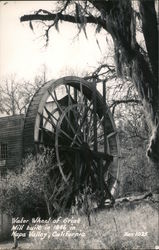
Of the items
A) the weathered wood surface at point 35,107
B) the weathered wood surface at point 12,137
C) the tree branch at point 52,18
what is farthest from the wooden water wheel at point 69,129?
the tree branch at point 52,18

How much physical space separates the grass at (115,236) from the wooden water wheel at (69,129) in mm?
4086

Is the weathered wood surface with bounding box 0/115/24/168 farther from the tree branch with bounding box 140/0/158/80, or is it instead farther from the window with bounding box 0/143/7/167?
the tree branch with bounding box 140/0/158/80

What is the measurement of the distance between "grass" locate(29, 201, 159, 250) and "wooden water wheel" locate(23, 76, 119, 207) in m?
4.09

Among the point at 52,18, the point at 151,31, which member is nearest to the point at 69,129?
the point at 52,18

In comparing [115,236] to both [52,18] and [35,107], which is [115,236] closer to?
[52,18]

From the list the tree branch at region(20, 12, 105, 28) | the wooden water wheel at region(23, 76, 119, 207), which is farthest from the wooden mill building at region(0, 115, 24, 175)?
the tree branch at region(20, 12, 105, 28)

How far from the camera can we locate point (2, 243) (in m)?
11.0

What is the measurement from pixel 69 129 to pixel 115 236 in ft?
27.4

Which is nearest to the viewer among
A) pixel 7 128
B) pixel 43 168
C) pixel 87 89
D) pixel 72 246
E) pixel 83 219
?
pixel 72 246

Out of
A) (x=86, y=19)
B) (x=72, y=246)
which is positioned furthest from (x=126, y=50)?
(x=72, y=246)

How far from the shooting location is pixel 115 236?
7312 millimetres

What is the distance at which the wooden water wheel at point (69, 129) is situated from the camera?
1261 cm

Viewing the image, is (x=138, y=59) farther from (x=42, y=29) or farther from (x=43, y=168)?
(x=43, y=168)

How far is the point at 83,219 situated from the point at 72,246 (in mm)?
2304
